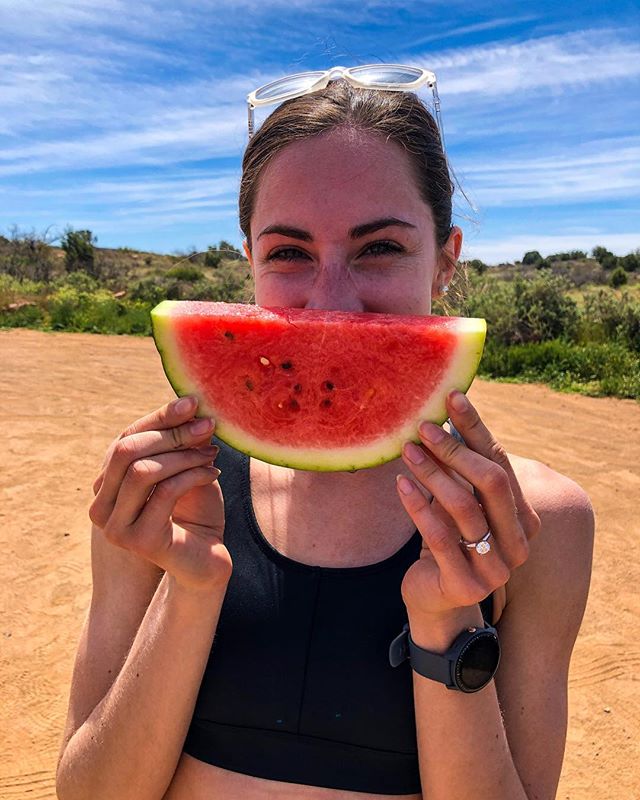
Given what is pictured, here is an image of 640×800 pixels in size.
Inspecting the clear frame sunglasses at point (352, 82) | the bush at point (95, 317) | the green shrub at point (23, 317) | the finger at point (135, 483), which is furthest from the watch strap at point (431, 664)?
the green shrub at point (23, 317)

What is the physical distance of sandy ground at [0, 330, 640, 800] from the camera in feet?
13.0

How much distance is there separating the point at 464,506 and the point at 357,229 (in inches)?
31.9

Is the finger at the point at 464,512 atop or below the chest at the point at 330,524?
atop

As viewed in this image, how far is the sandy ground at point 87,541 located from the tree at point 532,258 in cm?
4286

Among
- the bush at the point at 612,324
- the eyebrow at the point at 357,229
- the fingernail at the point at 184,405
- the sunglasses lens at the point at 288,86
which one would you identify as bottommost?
the bush at the point at 612,324

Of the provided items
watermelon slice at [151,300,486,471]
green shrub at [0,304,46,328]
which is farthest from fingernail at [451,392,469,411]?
green shrub at [0,304,46,328]

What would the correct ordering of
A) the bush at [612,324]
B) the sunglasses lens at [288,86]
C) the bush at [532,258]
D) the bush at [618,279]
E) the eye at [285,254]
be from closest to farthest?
the eye at [285,254] < the sunglasses lens at [288,86] < the bush at [612,324] < the bush at [618,279] < the bush at [532,258]

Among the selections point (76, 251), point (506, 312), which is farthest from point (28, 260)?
point (506, 312)

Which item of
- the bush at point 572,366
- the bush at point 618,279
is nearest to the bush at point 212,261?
the bush at point 618,279

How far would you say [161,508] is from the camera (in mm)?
1431

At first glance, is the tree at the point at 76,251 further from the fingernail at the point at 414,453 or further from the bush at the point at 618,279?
the fingernail at the point at 414,453

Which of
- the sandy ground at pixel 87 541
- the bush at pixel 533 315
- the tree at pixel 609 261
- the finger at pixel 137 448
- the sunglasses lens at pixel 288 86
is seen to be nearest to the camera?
the finger at pixel 137 448

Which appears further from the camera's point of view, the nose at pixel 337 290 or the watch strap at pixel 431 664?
the nose at pixel 337 290

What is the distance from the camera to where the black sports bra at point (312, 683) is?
1561 millimetres
